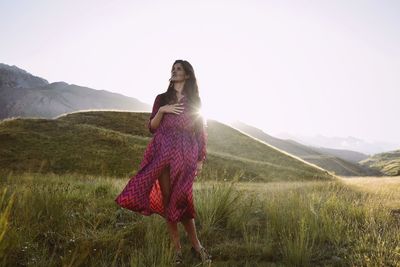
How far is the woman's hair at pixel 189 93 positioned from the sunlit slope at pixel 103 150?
16.8 metres

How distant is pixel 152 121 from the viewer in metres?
5.59

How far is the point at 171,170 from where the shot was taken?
532 centimetres

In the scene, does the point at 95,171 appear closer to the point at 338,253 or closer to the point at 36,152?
the point at 36,152

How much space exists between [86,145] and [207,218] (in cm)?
2570

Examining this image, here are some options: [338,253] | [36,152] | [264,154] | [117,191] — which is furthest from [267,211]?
[264,154]

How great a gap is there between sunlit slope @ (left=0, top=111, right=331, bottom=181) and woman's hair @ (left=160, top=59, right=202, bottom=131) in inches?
660

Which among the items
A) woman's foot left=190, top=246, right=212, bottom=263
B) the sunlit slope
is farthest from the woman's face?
the sunlit slope

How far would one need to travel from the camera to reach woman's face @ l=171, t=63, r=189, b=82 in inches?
223

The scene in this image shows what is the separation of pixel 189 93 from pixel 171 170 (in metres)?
1.15

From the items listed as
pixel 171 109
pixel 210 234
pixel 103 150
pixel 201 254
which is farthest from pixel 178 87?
pixel 103 150

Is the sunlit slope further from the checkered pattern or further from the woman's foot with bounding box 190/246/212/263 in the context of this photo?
the woman's foot with bounding box 190/246/212/263

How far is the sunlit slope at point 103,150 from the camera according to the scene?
87.5ft

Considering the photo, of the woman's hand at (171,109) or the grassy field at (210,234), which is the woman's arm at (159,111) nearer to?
the woman's hand at (171,109)

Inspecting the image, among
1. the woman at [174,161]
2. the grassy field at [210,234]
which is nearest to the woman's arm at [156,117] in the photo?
the woman at [174,161]
